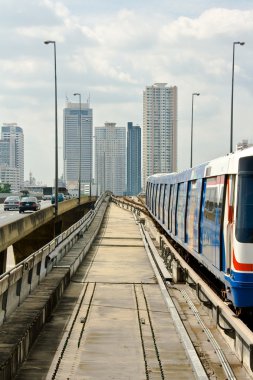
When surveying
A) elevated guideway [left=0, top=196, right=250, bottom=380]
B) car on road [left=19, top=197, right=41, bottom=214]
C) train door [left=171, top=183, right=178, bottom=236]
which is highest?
train door [left=171, top=183, right=178, bottom=236]

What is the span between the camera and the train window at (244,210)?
1045 centimetres

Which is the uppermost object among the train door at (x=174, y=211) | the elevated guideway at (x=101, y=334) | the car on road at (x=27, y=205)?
the train door at (x=174, y=211)

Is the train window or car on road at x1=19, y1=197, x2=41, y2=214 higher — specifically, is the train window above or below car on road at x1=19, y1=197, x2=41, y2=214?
above

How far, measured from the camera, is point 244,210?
10.5 metres

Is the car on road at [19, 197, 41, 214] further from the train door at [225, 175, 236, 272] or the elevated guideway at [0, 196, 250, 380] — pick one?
the train door at [225, 175, 236, 272]

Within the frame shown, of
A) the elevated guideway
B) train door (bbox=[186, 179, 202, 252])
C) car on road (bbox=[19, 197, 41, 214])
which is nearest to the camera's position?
the elevated guideway

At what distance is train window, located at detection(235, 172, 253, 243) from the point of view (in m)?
10.5

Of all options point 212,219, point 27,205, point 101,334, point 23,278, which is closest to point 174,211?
point 212,219

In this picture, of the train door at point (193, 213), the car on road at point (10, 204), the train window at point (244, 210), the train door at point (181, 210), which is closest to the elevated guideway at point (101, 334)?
the train door at point (193, 213)

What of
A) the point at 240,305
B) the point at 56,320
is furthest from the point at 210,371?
the point at 56,320

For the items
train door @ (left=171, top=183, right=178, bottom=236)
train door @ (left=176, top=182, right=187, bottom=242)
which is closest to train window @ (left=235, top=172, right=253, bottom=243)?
train door @ (left=176, top=182, right=187, bottom=242)

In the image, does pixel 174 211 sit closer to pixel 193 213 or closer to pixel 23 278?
pixel 193 213

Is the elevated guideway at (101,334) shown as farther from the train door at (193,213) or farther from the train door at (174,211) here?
the train door at (174,211)

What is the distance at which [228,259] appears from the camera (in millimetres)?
11094
